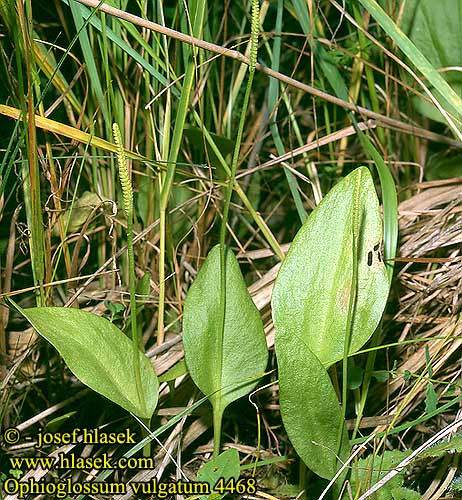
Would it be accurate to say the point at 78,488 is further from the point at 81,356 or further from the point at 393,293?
the point at 393,293

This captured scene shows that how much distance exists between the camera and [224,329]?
76 cm

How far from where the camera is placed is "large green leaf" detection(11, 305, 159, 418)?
68 centimetres

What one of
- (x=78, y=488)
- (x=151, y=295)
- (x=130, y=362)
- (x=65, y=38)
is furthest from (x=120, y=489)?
(x=65, y=38)

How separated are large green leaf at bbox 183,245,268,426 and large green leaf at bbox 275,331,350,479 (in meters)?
0.07

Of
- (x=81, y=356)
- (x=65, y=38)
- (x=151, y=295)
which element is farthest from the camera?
(x=65, y=38)

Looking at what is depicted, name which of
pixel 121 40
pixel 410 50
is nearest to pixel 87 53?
pixel 121 40

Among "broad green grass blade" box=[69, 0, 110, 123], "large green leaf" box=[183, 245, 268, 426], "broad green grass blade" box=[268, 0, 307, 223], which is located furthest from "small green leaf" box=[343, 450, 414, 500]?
"broad green grass blade" box=[69, 0, 110, 123]

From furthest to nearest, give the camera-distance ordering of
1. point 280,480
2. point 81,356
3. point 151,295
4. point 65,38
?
1. point 65,38
2. point 151,295
3. point 280,480
4. point 81,356

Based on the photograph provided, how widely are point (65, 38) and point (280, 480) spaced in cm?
71

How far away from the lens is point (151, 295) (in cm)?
94

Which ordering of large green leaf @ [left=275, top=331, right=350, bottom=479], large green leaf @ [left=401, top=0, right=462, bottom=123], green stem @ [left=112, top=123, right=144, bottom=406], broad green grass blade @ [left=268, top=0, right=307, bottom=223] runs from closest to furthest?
green stem @ [left=112, top=123, right=144, bottom=406], large green leaf @ [left=275, top=331, right=350, bottom=479], broad green grass blade @ [left=268, top=0, right=307, bottom=223], large green leaf @ [left=401, top=0, right=462, bottom=123]

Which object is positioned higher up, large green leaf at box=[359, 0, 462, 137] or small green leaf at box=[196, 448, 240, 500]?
large green leaf at box=[359, 0, 462, 137]

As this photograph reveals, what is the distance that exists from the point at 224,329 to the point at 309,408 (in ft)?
0.43

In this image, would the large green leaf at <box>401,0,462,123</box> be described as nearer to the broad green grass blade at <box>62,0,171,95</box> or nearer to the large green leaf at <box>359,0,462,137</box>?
the large green leaf at <box>359,0,462,137</box>
